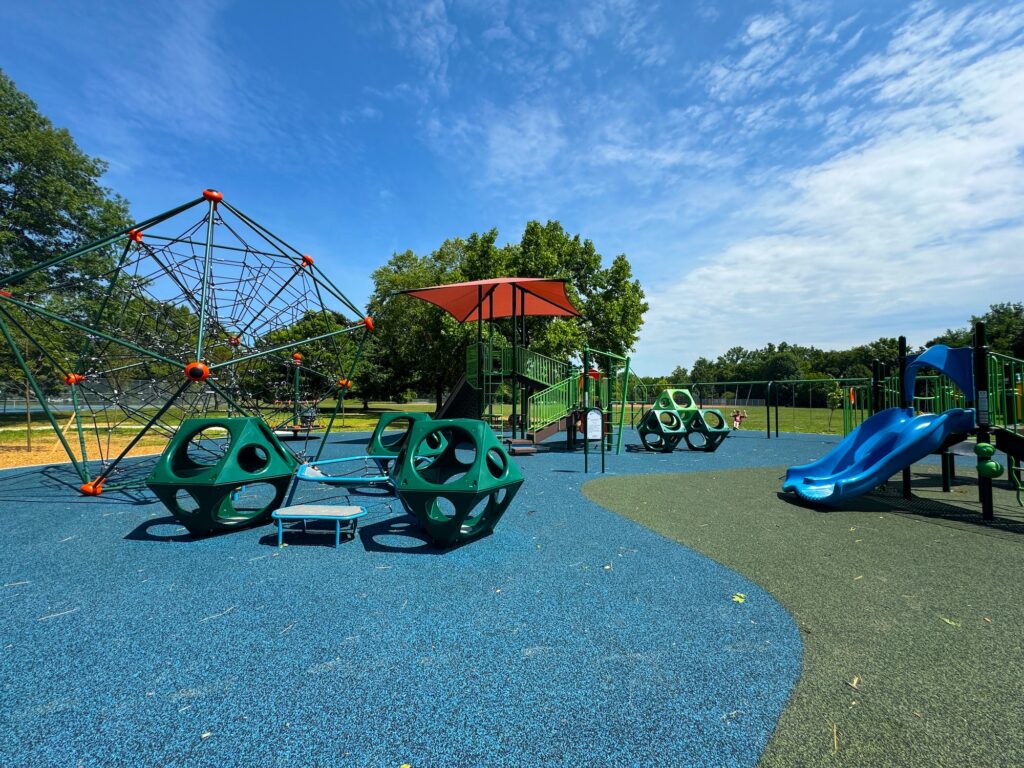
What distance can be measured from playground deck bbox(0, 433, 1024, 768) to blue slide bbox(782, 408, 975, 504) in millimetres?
1171

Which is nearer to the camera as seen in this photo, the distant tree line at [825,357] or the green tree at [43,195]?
the green tree at [43,195]

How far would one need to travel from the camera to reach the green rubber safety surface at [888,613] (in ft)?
7.59

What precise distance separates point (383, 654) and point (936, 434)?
7.87 metres

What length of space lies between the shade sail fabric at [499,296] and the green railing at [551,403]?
259cm

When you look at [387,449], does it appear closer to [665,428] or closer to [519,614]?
[519,614]

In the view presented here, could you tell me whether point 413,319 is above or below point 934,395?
above

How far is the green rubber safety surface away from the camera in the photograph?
2314 mm

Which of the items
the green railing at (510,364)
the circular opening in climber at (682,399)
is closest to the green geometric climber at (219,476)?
the green railing at (510,364)

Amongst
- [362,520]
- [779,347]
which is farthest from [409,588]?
[779,347]

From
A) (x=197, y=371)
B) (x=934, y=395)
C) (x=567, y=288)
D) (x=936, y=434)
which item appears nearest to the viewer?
(x=197, y=371)

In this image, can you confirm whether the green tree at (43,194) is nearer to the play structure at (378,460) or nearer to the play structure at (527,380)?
the play structure at (527,380)

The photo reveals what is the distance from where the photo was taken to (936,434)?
697 centimetres

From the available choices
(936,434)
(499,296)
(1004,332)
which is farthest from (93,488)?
(1004,332)

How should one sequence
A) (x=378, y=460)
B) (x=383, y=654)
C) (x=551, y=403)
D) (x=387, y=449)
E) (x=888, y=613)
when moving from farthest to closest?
(x=551, y=403)
(x=387, y=449)
(x=378, y=460)
(x=888, y=613)
(x=383, y=654)
